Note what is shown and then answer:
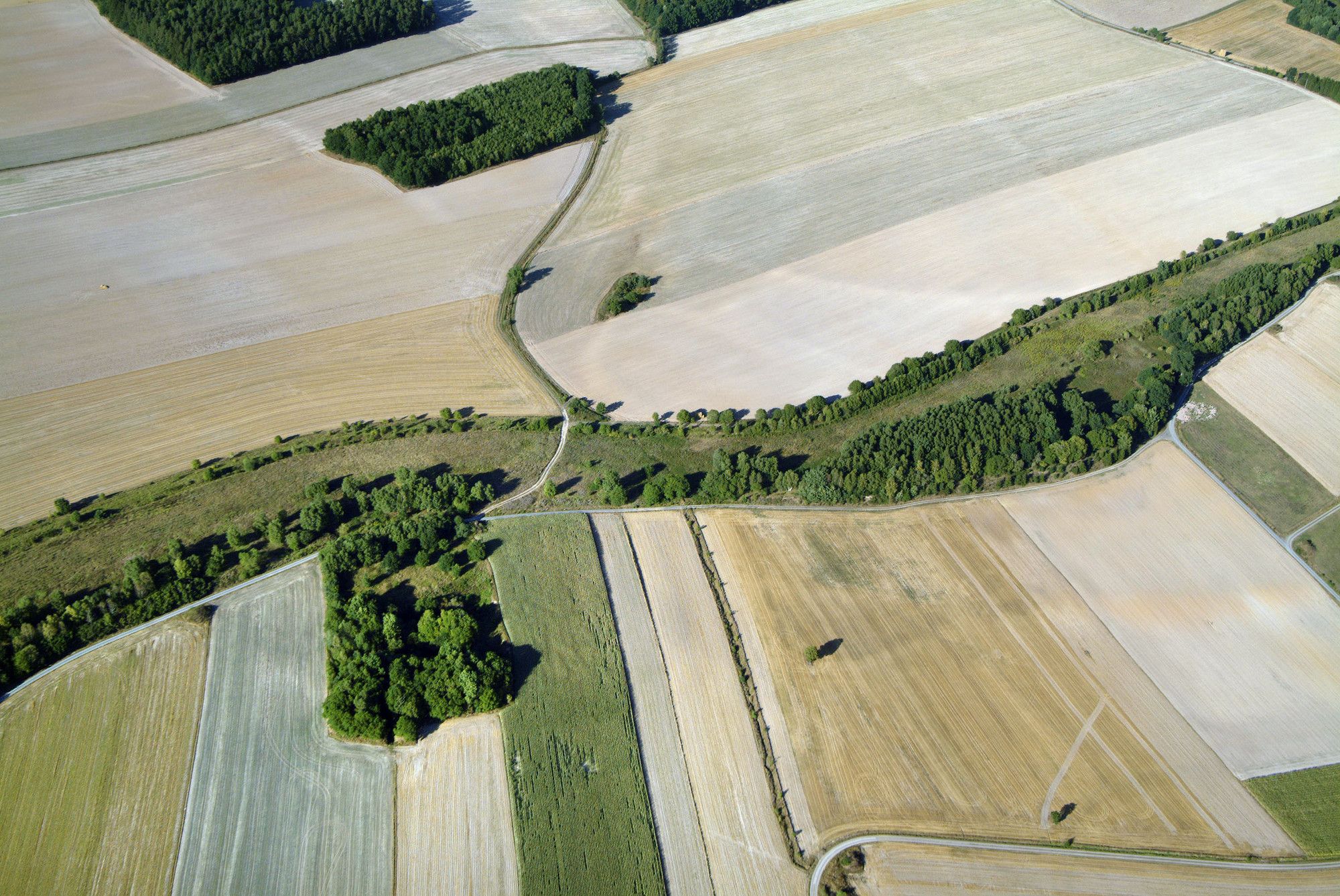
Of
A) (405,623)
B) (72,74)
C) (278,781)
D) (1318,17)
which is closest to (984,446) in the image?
(405,623)

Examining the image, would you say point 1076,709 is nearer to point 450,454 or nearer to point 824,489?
point 824,489

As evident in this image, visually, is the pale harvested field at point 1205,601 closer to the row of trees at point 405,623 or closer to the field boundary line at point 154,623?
the row of trees at point 405,623

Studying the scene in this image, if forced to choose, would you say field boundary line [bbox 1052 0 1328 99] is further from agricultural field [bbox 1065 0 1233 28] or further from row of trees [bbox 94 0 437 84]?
row of trees [bbox 94 0 437 84]

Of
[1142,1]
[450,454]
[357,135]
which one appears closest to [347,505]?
[450,454]

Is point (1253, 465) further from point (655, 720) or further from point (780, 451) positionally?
point (655, 720)

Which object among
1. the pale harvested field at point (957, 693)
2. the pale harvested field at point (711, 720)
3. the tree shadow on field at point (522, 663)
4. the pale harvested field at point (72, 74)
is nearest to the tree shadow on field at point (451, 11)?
the pale harvested field at point (72, 74)

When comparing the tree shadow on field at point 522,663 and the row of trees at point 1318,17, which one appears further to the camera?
the row of trees at point 1318,17

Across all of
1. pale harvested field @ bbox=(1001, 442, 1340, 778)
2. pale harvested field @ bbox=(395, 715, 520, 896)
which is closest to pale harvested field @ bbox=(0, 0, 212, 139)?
pale harvested field @ bbox=(395, 715, 520, 896)

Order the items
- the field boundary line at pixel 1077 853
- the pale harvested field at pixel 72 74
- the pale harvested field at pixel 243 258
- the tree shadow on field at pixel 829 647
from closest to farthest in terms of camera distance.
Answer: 1. the field boundary line at pixel 1077 853
2. the tree shadow on field at pixel 829 647
3. the pale harvested field at pixel 243 258
4. the pale harvested field at pixel 72 74
